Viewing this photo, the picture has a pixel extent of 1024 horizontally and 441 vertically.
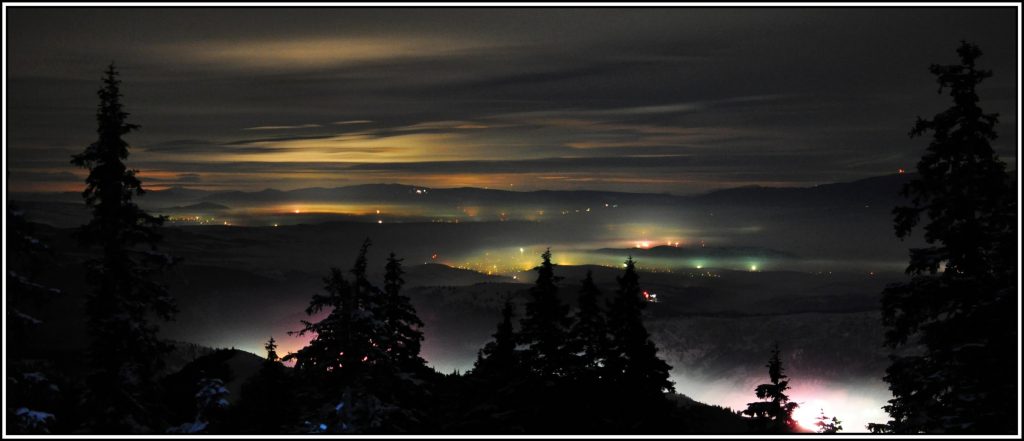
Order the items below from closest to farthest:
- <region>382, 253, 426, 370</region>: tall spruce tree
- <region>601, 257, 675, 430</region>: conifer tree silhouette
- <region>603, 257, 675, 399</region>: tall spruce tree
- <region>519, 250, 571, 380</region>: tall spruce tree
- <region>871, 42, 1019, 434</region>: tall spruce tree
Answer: <region>871, 42, 1019, 434</region>: tall spruce tree < <region>519, 250, 571, 380</region>: tall spruce tree < <region>601, 257, 675, 430</region>: conifer tree silhouette < <region>603, 257, 675, 399</region>: tall spruce tree < <region>382, 253, 426, 370</region>: tall spruce tree

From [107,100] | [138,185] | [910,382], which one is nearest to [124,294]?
[138,185]

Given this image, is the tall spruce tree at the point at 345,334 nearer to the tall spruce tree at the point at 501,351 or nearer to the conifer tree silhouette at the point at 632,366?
the tall spruce tree at the point at 501,351

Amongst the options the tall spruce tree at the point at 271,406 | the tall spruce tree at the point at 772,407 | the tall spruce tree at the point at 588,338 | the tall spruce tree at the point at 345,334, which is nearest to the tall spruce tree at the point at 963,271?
the tall spruce tree at the point at 345,334

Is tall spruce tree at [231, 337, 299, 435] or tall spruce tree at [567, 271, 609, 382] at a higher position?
tall spruce tree at [567, 271, 609, 382]

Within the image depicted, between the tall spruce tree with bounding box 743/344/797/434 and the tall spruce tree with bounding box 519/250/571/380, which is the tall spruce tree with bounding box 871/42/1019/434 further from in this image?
the tall spruce tree with bounding box 743/344/797/434

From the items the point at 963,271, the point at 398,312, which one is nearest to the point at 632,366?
the point at 398,312

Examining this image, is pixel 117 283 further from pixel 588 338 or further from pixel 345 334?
pixel 588 338

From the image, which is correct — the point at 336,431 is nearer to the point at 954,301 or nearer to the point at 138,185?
the point at 138,185

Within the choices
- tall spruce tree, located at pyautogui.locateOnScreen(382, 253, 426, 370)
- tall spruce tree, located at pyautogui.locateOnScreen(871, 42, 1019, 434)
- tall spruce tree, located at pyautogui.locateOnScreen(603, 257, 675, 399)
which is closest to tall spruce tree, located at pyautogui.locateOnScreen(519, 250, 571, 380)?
tall spruce tree, located at pyautogui.locateOnScreen(603, 257, 675, 399)
